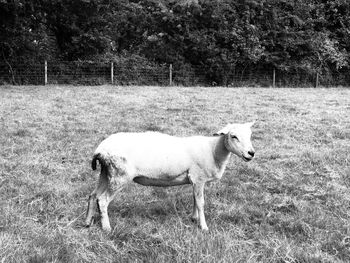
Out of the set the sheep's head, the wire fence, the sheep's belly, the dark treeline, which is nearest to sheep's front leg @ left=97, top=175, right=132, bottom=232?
the sheep's belly

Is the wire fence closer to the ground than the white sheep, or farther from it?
farther from it

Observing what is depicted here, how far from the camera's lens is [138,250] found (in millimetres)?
3689

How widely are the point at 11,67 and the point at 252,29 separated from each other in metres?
13.9

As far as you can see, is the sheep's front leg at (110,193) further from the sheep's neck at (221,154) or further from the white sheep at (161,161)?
the sheep's neck at (221,154)

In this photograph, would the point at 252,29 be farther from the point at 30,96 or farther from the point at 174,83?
the point at 30,96

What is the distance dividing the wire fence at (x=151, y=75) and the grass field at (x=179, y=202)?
12.5 meters

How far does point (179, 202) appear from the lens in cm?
506

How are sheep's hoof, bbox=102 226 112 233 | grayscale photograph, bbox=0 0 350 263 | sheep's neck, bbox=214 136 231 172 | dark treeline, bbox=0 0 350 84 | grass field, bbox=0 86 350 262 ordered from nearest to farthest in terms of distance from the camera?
1. grass field, bbox=0 86 350 262
2. grayscale photograph, bbox=0 0 350 263
3. sheep's hoof, bbox=102 226 112 233
4. sheep's neck, bbox=214 136 231 172
5. dark treeline, bbox=0 0 350 84

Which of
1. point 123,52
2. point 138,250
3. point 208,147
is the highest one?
point 123,52

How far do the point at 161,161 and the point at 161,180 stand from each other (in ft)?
0.70

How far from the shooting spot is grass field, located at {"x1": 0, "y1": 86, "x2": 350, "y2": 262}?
3652 millimetres

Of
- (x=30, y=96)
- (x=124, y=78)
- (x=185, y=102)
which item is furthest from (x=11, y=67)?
(x=185, y=102)

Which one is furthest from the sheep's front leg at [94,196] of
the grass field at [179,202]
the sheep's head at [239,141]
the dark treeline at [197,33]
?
the dark treeline at [197,33]

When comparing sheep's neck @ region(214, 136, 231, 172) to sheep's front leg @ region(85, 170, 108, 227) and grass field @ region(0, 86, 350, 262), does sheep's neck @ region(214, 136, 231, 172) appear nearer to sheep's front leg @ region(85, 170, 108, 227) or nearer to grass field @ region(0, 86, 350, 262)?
grass field @ region(0, 86, 350, 262)
